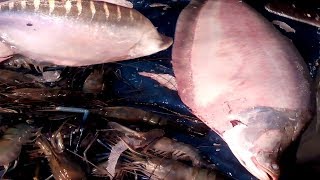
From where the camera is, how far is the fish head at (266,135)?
1553 millimetres

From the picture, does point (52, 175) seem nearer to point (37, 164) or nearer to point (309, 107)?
point (37, 164)

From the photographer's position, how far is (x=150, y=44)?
1.68m

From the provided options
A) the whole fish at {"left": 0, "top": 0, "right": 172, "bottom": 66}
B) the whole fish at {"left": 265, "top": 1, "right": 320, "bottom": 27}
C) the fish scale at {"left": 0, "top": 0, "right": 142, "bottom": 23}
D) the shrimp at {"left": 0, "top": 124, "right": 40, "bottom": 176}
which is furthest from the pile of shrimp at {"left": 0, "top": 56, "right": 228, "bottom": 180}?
the whole fish at {"left": 265, "top": 1, "right": 320, "bottom": 27}

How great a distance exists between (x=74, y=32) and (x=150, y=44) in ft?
0.80

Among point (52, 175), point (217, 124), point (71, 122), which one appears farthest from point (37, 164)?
point (217, 124)

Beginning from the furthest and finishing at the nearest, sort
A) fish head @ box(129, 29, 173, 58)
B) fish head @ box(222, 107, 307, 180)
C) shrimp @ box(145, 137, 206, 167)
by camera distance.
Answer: shrimp @ box(145, 137, 206, 167) < fish head @ box(129, 29, 173, 58) < fish head @ box(222, 107, 307, 180)

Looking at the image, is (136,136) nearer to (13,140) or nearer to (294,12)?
(13,140)

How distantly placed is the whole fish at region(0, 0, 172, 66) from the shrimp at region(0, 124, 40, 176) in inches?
11.6

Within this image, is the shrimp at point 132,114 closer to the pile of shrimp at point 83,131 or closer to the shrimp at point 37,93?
the pile of shrimp at point 83,131

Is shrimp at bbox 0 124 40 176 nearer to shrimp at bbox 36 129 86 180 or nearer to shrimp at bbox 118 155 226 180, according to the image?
shrimp at bbox 36 129 86 180

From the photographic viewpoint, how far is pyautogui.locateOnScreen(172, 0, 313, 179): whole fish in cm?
156

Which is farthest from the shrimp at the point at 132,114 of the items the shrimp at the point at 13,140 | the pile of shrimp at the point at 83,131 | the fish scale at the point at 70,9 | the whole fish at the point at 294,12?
the whole fish at the point at 294,12

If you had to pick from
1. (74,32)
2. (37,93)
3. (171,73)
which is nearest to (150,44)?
(171,73)

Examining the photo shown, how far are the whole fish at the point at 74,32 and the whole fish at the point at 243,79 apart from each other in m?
0.12
